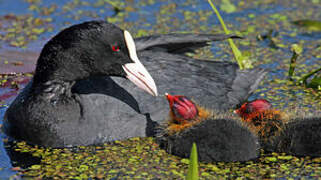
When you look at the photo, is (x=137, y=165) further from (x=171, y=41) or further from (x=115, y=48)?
(x=171, y=41)

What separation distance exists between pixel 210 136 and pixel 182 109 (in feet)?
1.23

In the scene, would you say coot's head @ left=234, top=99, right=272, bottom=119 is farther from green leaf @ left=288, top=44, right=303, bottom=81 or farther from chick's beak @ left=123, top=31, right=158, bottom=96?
green leaf @ left=288, top=44, right=303, bottom=81

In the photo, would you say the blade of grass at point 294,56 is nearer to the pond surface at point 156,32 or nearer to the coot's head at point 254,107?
the pond surface at point 156,32

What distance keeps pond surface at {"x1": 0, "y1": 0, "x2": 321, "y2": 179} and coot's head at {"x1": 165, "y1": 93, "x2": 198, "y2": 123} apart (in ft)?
1.10

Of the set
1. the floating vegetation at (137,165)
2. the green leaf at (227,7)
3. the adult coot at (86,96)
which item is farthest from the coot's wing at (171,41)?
the green leaf at (227,7)

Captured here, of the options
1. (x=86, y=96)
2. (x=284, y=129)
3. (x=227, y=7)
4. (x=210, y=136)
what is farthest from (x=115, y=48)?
(x=227, y=7)

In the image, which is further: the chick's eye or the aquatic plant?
the aquatic plant

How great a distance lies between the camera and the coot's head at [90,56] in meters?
4.38

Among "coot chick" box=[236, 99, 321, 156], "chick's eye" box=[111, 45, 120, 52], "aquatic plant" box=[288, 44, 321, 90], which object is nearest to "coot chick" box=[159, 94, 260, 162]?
"coot chick" box=[236, 99, 321, 156]

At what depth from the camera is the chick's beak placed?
4.50 meters

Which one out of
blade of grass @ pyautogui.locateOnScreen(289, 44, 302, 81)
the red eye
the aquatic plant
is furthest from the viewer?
blade of grass @ pyautogui.locateOnScreen(289, 44, 302, 81)

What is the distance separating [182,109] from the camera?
4387 mm

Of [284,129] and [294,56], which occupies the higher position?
[294,56]

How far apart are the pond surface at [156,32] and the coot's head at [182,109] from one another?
337 millimetres
